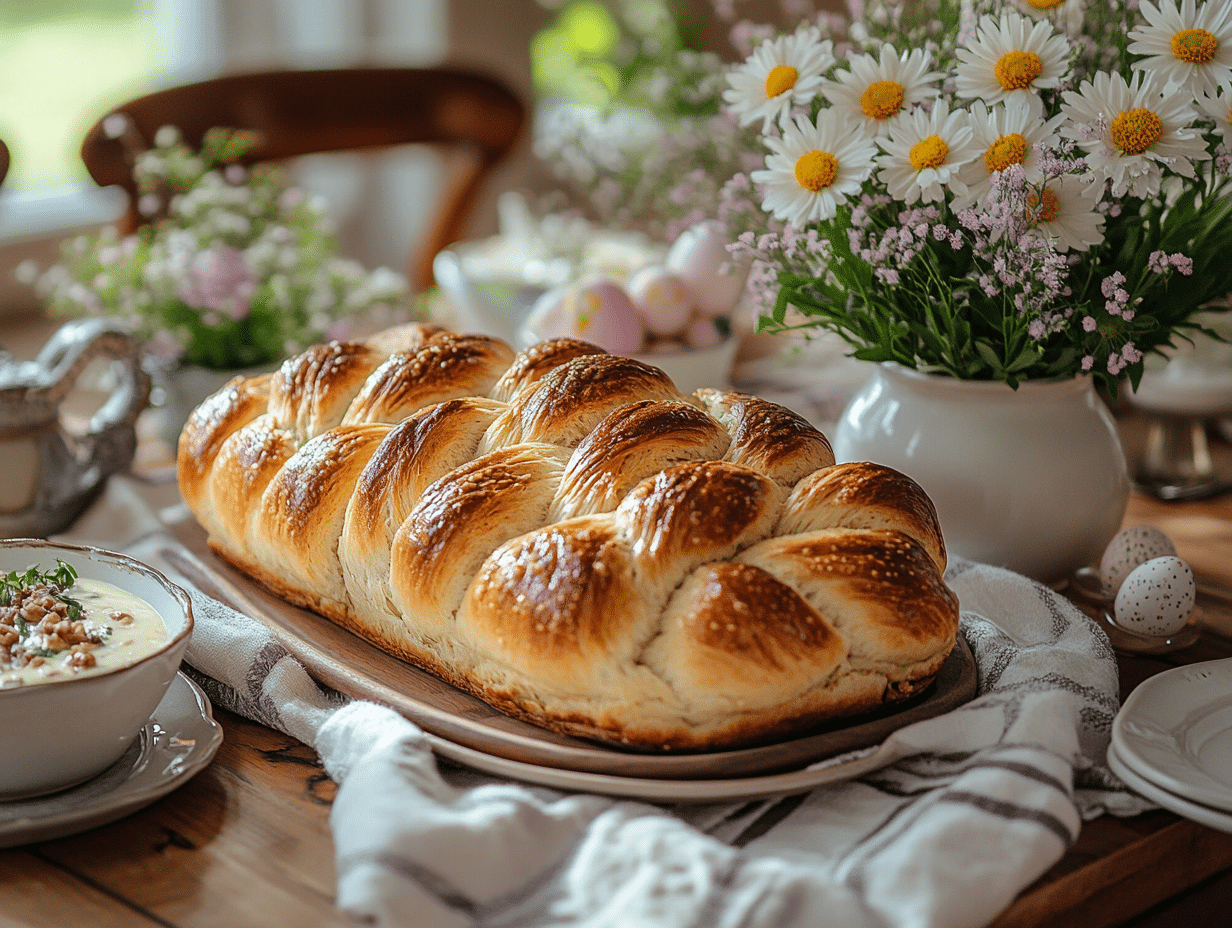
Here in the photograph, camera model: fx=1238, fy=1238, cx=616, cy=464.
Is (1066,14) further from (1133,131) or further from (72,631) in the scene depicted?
(72,631)

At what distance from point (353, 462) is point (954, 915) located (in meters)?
0.66

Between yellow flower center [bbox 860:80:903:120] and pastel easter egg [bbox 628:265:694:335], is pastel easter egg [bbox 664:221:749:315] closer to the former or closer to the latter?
pastel easter egg [bbox 628:265:694:335]

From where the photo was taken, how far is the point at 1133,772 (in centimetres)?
93

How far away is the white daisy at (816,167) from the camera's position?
1133mm

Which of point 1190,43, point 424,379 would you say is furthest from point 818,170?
point 424,379

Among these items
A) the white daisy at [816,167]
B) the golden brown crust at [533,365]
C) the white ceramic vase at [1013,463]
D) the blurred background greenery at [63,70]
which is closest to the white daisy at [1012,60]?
the white daisy at [816,167]

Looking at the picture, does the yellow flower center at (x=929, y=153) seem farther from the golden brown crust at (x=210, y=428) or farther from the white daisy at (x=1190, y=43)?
the golden brown crust at (x=210, y=428)

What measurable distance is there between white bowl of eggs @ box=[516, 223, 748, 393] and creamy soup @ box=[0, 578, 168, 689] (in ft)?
2.44

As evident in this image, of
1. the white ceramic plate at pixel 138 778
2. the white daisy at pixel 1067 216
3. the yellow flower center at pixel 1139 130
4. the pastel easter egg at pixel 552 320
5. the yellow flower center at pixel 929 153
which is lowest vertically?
the white ceramic plate at pixel 138 778

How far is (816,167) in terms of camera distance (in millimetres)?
1143

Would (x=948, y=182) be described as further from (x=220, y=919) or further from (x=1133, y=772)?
(x=220, y=919)

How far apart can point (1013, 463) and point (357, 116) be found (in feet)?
7.60

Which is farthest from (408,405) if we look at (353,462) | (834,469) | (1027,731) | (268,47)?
(268,47)

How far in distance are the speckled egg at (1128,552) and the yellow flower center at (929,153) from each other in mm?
469
